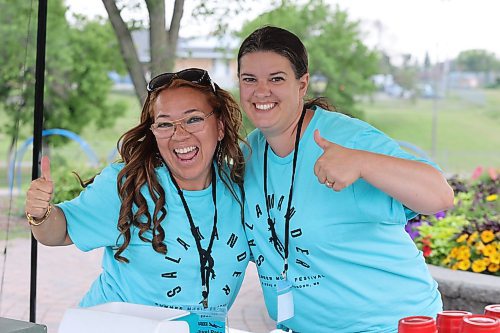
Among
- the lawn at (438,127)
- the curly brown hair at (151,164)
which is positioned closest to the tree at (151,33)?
the curly brown hair at (151,164)

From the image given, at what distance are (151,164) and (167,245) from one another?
26cm

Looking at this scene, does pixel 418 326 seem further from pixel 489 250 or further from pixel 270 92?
pixel 489 250

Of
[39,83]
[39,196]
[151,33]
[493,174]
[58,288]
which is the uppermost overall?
[151,33]

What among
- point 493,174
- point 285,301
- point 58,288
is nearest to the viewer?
point 285,301

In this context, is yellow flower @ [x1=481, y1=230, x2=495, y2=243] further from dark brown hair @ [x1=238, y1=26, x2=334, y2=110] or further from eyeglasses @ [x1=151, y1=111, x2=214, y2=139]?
eyeglasses @ [x1=151, y1=111, x2=214, y2=139]

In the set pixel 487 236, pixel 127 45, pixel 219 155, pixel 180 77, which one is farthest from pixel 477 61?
pixel 180 77

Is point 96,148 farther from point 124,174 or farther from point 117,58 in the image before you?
point 124,174

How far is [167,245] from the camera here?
223 centimetres

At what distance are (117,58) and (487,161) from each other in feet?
19.9

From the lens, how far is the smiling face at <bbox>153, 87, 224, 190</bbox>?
2.27 metres

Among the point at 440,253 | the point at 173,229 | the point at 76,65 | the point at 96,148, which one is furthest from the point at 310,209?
the point at 96,148

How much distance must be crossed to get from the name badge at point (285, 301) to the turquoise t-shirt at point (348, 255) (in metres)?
0.02

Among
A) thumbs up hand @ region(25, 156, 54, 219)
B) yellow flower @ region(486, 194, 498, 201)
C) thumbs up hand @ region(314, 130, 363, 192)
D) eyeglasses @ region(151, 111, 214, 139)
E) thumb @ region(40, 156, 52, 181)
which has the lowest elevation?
yellow flower @ region(486, 194, 498, 201)

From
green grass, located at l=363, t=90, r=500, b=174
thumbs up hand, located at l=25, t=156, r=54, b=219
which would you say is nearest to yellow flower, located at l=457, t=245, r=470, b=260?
thumbs up hand, located at l=25, t=156, r=54, b=219
